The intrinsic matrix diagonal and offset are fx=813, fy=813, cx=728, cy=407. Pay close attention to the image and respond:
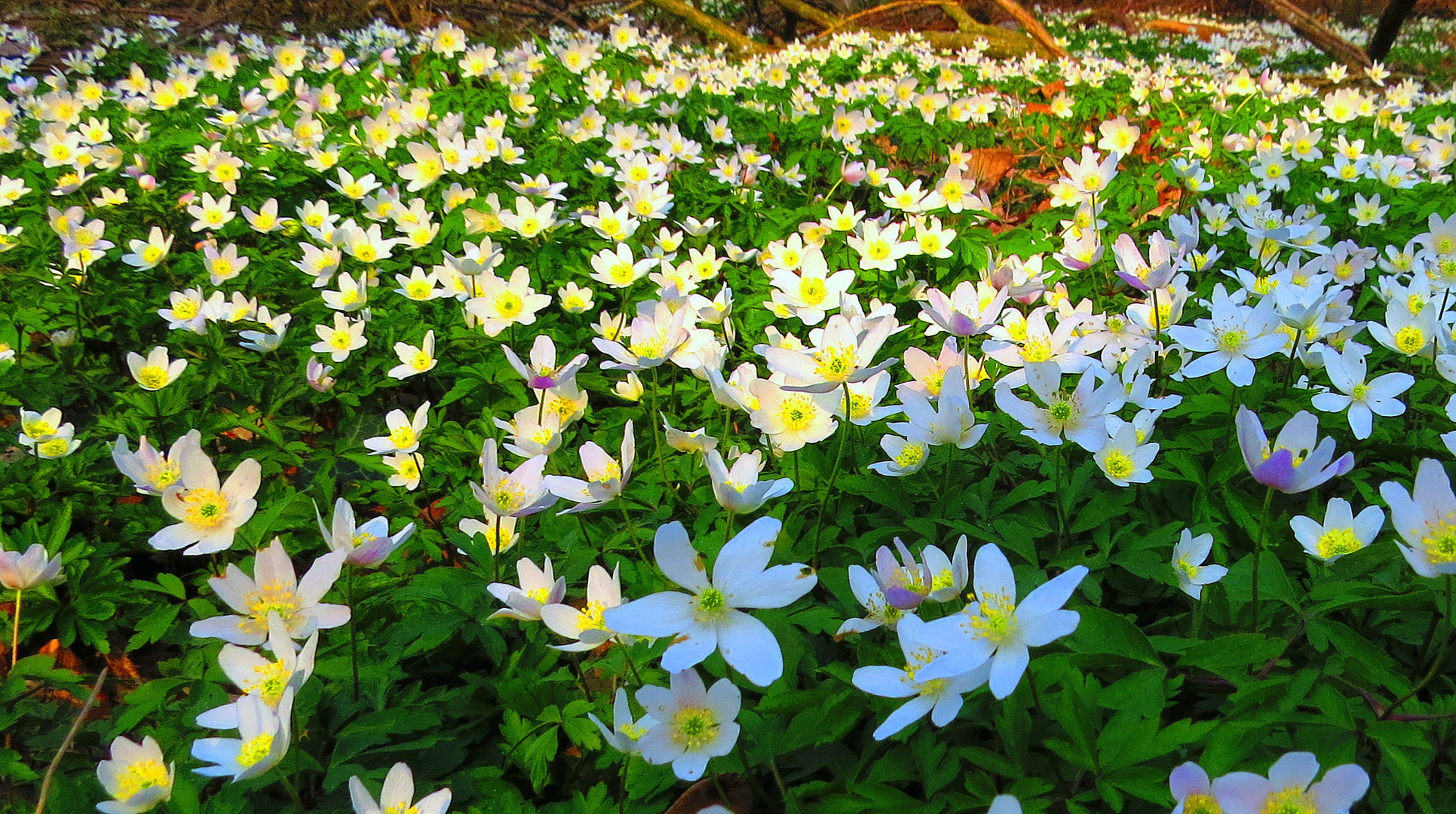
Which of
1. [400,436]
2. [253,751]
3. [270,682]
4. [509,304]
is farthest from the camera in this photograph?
[509,304]

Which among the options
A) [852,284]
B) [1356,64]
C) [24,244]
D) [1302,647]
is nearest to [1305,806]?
[1302,647]

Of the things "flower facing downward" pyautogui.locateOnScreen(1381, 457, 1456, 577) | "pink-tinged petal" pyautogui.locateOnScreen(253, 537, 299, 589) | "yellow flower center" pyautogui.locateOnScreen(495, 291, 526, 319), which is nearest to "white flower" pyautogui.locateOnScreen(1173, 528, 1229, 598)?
"flower facing downward" pyautogui.locateOnScreen(1381, 457, 1456, 577)

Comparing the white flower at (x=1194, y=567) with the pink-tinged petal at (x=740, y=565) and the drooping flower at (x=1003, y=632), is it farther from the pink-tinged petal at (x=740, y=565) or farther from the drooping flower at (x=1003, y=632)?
the pink-tinged petal at (x=740, y=565)

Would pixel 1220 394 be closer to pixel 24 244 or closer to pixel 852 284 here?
pixel 852 284

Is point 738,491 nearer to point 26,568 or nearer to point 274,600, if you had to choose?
point 274,600

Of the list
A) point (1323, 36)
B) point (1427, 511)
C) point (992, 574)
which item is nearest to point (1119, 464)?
point (1427, 511)

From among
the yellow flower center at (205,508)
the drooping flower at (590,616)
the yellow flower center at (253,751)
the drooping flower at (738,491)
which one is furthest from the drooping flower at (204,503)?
the drooping flower at (738,491)

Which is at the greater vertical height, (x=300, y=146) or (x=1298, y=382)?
(x=1298, y=382)
